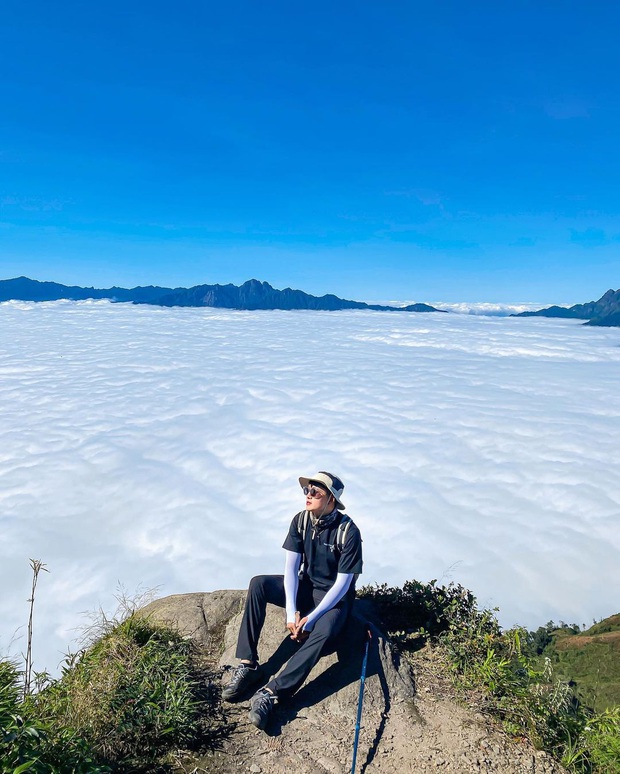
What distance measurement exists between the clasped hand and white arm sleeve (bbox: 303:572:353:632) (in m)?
0.04

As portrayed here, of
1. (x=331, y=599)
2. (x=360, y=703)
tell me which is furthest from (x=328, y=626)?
(x=360, y=703)

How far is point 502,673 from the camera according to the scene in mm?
4117

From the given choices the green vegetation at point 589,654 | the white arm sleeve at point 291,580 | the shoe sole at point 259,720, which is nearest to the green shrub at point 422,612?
the white arm sleeve at point 291,580

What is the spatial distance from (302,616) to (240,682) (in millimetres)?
776

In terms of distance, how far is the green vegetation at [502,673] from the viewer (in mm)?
3516

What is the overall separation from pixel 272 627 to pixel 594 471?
248 ft

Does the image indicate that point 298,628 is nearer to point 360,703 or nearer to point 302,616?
point 302,616

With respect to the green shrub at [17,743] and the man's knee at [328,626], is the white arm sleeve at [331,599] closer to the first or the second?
the man's knee at [328,626]

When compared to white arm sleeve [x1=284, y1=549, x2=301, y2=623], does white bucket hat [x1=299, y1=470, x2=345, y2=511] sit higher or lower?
higher

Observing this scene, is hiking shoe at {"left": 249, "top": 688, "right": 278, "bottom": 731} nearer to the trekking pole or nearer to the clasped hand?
the clasped hand

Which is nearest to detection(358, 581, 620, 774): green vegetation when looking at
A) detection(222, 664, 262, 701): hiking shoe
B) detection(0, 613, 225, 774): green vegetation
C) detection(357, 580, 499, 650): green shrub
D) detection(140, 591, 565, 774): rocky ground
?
detection(357, 580, 499, 650): green shrub

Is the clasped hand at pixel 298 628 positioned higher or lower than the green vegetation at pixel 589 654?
higher

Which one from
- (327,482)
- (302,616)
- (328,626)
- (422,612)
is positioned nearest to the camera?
(328,626)

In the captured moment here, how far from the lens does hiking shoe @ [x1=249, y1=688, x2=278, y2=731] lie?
Result: 3.47m
